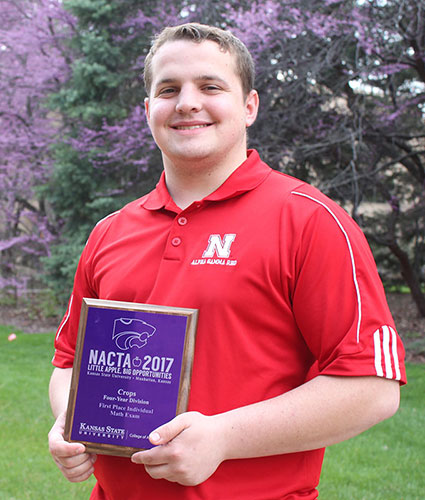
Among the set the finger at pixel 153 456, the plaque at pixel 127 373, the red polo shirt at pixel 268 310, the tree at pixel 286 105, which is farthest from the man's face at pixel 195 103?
the tree at pixel 286 105

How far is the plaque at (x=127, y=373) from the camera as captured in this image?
147cm

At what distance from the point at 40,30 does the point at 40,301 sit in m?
5.68

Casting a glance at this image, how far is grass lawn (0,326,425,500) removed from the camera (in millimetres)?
4555

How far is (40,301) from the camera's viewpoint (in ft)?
46.1

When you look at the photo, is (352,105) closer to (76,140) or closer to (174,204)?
(76,140)

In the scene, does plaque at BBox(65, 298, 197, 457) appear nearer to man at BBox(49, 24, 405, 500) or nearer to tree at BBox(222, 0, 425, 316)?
man at BBox(49, 24, 405, 500)

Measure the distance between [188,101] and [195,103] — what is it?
0.8 inches

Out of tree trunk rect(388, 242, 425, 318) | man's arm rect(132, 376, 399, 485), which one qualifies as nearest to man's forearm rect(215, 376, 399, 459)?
man's arm rect(132, 376, 399, 485)

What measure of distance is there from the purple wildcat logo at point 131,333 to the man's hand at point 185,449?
20 centimetres

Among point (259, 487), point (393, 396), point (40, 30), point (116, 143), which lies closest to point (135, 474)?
point (259, 487)

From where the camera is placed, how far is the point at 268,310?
5.07 feet

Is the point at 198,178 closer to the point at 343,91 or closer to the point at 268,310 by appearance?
the point at 268,310

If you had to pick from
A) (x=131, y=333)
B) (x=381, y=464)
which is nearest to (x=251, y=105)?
(x=131, y=333)

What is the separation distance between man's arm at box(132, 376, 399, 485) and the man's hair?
0.89 meters
